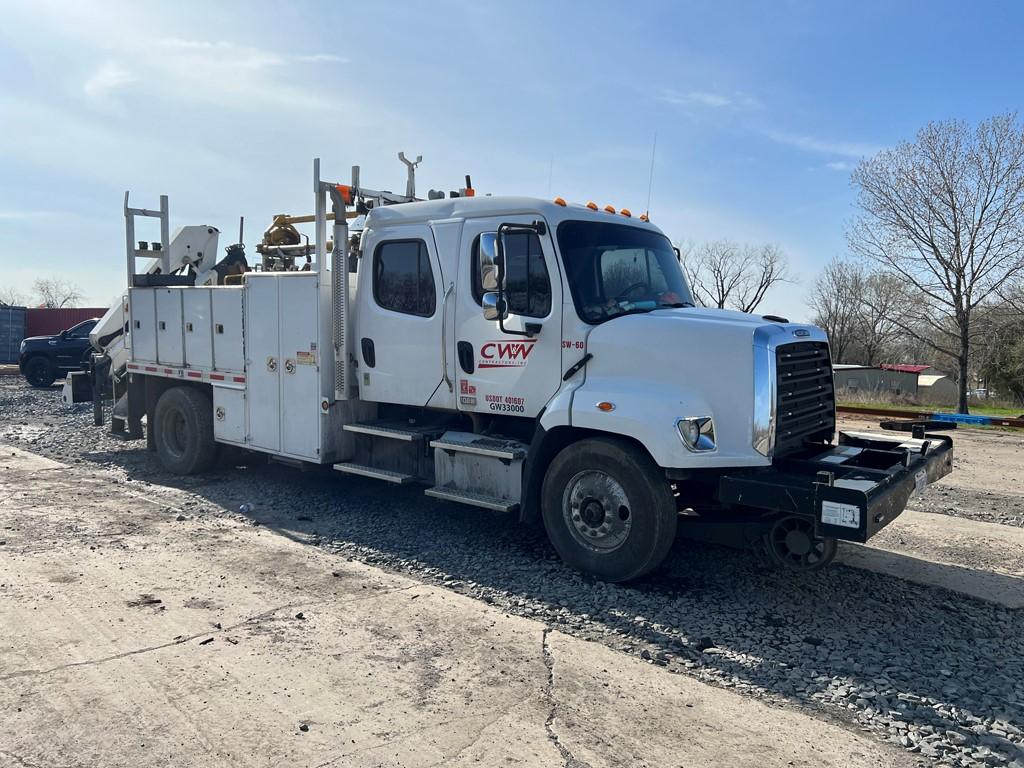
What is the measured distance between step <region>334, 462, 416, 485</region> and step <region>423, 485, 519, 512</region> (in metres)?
0.39

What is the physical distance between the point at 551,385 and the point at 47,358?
20281 millimetres

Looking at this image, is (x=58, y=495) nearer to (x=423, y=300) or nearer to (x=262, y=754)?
(x=423, y=300)

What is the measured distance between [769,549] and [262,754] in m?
3.53

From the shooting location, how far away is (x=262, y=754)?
3.30 m

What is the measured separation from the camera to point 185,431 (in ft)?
30.8

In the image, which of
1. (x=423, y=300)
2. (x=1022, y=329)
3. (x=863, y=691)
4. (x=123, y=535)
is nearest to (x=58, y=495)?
(x=123, y=535)

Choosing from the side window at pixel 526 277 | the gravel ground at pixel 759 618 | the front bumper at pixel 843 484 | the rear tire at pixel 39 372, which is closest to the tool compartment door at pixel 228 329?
the gravel ground at pixel 759 618

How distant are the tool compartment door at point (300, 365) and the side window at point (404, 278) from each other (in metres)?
0.75

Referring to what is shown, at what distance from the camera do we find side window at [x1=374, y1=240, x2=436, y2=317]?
6758 mm

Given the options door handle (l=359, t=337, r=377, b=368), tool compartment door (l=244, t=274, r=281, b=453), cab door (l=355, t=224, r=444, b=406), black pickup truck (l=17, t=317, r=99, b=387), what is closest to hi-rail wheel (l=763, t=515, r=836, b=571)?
cab door (l=355, t=224, r=444, b=406)

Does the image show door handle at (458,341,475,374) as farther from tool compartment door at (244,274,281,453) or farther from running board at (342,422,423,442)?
tool compartment door at (244,274,281,453)

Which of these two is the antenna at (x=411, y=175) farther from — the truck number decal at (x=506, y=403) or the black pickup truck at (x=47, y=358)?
the black pickup truck at (x=47, y=358)

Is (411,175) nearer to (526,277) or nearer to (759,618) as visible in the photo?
(526,277)

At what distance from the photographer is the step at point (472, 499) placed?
19.9ft
